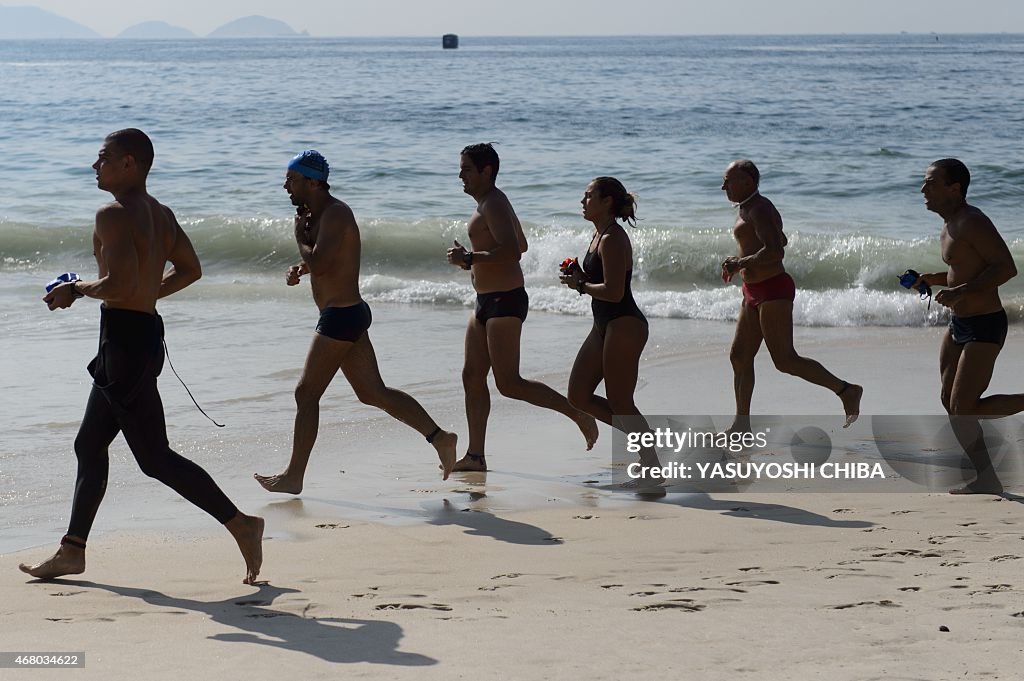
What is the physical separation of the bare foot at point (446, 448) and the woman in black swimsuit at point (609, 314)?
66 centimetres

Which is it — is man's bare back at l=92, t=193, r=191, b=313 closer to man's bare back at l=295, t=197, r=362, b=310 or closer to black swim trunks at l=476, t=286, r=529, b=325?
man's bare back at l=295, t=197, r=362, b=310

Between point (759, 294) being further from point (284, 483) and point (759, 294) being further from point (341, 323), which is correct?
point (284, 483)

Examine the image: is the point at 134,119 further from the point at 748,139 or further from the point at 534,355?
the point at 534,355

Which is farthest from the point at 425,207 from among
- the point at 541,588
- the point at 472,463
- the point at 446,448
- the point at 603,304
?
the point at 541,588

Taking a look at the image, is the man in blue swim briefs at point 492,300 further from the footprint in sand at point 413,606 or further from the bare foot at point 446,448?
the footprint in sand at point 413,606

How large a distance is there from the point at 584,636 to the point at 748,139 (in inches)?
963

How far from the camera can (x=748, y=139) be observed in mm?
27250

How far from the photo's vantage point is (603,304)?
242 inches

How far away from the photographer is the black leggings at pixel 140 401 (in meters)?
4.43

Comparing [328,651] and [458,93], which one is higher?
[458,93]

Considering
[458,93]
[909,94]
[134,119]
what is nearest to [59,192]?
[134,119]

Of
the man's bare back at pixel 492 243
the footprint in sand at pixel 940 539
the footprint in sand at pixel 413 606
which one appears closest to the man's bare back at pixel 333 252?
the man's bare back at pixel 492 243
